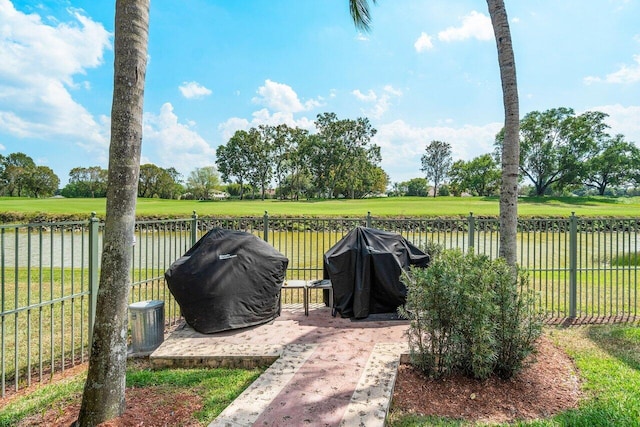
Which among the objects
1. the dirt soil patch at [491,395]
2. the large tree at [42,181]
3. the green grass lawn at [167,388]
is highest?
the large tree at [42,181]

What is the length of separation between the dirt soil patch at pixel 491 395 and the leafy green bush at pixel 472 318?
0.13 metres

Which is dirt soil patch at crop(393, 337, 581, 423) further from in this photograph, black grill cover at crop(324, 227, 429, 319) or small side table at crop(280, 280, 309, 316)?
small side table at crop(280, 280, 309, 316)

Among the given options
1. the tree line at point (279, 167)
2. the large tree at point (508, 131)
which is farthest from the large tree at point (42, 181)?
the large tree at point (508, 131)

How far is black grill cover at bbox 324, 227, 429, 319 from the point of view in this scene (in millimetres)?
6035

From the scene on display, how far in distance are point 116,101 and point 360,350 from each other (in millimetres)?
3882

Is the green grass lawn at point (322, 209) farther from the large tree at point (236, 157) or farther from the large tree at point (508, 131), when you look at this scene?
the large tree at point (236, 157)

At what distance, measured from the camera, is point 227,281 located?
220 inches

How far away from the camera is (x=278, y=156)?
60844 millimetres

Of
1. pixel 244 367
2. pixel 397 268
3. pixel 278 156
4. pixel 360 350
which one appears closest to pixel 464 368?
pixel 360 350

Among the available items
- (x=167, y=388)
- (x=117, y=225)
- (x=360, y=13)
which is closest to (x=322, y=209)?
(x=360, y=13)

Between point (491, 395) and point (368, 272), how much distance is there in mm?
2539

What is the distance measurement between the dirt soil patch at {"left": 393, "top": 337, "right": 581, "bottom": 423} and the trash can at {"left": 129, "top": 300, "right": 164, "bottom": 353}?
332 cm

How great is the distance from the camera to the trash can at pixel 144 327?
5137mm

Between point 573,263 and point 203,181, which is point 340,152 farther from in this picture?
point 573,263
